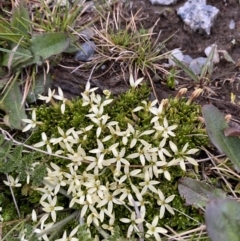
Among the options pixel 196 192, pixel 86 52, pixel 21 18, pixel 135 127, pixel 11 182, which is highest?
pixel 21 18

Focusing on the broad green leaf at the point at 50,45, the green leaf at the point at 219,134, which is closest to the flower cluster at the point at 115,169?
the green leaf at the point at 219,134

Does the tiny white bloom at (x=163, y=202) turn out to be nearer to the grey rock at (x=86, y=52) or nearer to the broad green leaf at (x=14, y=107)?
the broad green leaf at (x=14, y=107)

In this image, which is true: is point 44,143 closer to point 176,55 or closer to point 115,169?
point 115,169

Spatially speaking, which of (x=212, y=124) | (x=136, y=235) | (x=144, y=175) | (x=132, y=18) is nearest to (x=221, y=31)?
(x=132, y=18)

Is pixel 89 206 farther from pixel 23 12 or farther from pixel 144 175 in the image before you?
pixel 23 12

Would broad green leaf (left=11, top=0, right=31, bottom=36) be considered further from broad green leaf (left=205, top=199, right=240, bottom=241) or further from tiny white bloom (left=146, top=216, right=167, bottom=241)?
broad green leaf (left=205, top=199, right=240, bottom=241)

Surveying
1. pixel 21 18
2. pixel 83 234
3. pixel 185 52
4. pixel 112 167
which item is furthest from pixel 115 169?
pixel 21 18
